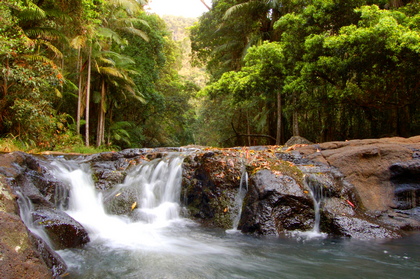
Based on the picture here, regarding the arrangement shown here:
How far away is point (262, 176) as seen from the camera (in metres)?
5.25

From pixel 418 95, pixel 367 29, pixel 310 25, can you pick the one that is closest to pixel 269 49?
pixel 310 25

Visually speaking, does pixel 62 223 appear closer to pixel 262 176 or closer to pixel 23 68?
pixel 262 176

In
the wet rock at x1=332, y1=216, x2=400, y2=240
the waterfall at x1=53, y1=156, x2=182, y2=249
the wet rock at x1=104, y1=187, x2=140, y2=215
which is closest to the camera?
the wet rock at x1=332, y1=216, x2=400, y2=240

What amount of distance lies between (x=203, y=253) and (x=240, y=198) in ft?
5.33

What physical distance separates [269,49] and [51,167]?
9349 mm

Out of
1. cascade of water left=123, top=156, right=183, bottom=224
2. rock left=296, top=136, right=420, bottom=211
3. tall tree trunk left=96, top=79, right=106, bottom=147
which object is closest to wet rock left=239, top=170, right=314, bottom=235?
rock left=296, top=136, right=420, bottom=211

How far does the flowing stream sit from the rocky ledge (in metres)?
0.24

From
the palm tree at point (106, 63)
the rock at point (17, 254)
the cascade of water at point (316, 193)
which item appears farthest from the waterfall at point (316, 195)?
the palm tree at point (106, 63)

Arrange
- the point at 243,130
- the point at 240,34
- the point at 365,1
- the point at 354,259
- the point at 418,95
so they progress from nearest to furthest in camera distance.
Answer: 1. the point at 354,259
2. the point at 418,95
3. the point at 365,1
4. the point at 240,34
5. the point at 243,130

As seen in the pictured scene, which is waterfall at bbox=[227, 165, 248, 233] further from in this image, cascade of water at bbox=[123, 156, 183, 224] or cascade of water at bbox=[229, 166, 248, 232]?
cascade of water at bbox=[123, 156, 183, 224]

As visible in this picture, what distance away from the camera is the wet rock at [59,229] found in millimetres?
3738

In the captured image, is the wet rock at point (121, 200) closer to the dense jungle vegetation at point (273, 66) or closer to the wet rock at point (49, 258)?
the wet rock at point (49, 258)

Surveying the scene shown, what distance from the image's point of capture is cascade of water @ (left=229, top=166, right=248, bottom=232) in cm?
510

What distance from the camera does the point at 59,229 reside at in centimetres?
382
